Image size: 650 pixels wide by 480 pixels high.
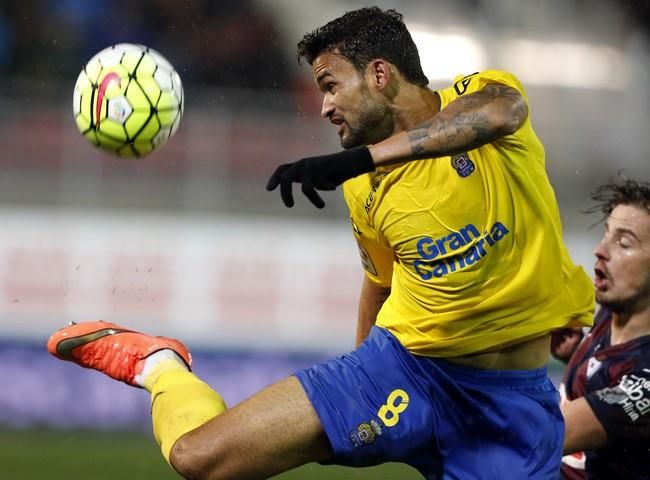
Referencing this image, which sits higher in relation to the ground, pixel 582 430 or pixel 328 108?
pixel 328 108

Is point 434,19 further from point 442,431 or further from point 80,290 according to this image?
point 442,431

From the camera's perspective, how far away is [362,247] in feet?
14.1

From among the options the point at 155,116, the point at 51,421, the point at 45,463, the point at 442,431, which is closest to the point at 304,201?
the point at 51,421

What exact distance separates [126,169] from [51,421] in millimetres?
2067

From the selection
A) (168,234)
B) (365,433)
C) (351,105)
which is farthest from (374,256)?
(168,234)

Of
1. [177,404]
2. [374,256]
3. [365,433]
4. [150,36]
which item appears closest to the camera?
[365,433]

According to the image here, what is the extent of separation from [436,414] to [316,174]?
108 centimetres

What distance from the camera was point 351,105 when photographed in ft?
12.9

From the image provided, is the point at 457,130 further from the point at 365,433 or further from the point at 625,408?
the point at 625,408

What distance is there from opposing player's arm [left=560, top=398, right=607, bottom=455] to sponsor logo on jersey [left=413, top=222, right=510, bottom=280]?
31.2 inches

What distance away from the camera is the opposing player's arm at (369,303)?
4.48 m

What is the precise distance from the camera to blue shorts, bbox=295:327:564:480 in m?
3.81

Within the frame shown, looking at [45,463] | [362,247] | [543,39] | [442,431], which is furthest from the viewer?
[543,39]

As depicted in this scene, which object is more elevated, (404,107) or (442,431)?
(404,107)
